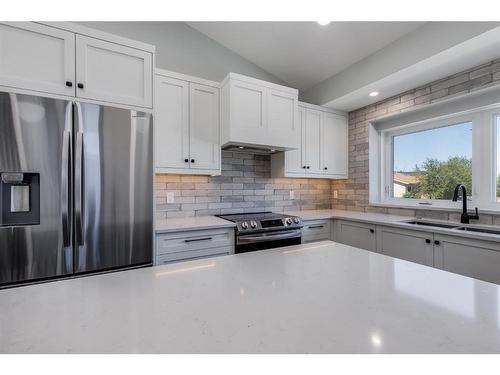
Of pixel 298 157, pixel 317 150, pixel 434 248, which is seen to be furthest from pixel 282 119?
pixel 434 248

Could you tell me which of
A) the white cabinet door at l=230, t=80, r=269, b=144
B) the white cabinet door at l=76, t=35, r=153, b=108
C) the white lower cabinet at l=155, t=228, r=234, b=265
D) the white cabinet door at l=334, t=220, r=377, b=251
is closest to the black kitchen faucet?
the white cabinet door at l=334, t=220, r=377, b=251

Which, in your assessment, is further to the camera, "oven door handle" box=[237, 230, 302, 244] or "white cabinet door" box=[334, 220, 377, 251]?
"white cabinet door" box=[334, 220, 377, 251]

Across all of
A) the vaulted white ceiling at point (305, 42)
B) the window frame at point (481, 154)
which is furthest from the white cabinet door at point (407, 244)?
the vaulted white ceiling at point (305, 42)

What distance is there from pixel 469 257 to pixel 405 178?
1.40 m

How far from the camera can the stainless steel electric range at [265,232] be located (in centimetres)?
231

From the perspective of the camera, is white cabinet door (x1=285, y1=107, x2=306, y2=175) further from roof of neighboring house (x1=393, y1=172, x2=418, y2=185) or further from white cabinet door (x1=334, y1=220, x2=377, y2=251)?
roof of neighboring house (x1=393, y1=172, x2=418, y2=185)

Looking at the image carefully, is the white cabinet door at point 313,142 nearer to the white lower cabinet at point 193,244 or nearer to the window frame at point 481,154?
the window frame at point 481,154

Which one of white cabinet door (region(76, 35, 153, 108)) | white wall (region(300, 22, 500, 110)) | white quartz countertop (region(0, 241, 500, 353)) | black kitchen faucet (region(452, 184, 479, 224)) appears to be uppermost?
white wall (region(300, 22, 500, 110))

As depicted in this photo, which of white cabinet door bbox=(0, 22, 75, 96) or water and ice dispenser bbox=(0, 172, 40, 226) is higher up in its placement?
white cabinet door bbox=(0, 22, 75, 96)

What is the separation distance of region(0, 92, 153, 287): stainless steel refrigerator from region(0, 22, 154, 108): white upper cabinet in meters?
0.13

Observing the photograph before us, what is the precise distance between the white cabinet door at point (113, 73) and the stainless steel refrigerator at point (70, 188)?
0.14m

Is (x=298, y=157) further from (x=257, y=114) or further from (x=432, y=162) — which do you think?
(x=432, y=162)

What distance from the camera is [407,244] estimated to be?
7.34 ft

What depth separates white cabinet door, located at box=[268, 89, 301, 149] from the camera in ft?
8.84
